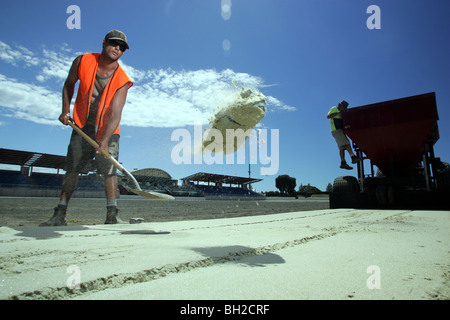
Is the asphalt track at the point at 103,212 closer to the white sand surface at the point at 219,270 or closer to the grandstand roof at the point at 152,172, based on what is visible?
the white sand surface at the point at 219,270

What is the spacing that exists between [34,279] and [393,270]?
2428 mm

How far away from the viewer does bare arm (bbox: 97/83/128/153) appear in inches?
159

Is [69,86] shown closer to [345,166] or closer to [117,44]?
[117,44]

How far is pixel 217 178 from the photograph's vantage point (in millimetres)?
57250

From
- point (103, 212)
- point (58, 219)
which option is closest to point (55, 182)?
point (103, 212)

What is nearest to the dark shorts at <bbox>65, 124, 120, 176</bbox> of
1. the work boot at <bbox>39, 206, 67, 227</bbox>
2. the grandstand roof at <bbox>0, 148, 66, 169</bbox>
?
the work boot at <bbox>39, 206, 67, 227</bbox>

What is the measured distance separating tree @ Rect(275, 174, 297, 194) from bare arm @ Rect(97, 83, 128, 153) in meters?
99.9

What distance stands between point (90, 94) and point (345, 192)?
965 cm

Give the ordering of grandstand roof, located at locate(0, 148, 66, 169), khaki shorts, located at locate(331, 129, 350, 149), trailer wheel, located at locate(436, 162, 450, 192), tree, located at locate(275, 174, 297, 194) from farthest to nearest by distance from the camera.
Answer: tree, located at locate(275, 174, 297, 194), grandstand roof, located at locate(0, 148, 66, 169), trailer wheel, located at locate(436, 162, 450, 192), khaki shorts, located at locate(331, 129, 350, 149)

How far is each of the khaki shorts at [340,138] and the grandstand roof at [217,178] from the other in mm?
46007

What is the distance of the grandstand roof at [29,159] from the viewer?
99.9 feet

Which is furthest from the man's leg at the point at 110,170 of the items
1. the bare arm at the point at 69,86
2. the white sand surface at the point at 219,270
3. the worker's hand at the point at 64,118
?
the white sand surface at the point at 219,270

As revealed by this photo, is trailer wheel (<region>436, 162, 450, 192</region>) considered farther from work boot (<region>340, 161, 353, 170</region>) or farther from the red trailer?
work boot (<region>340, 161, 353, 170</region>)
